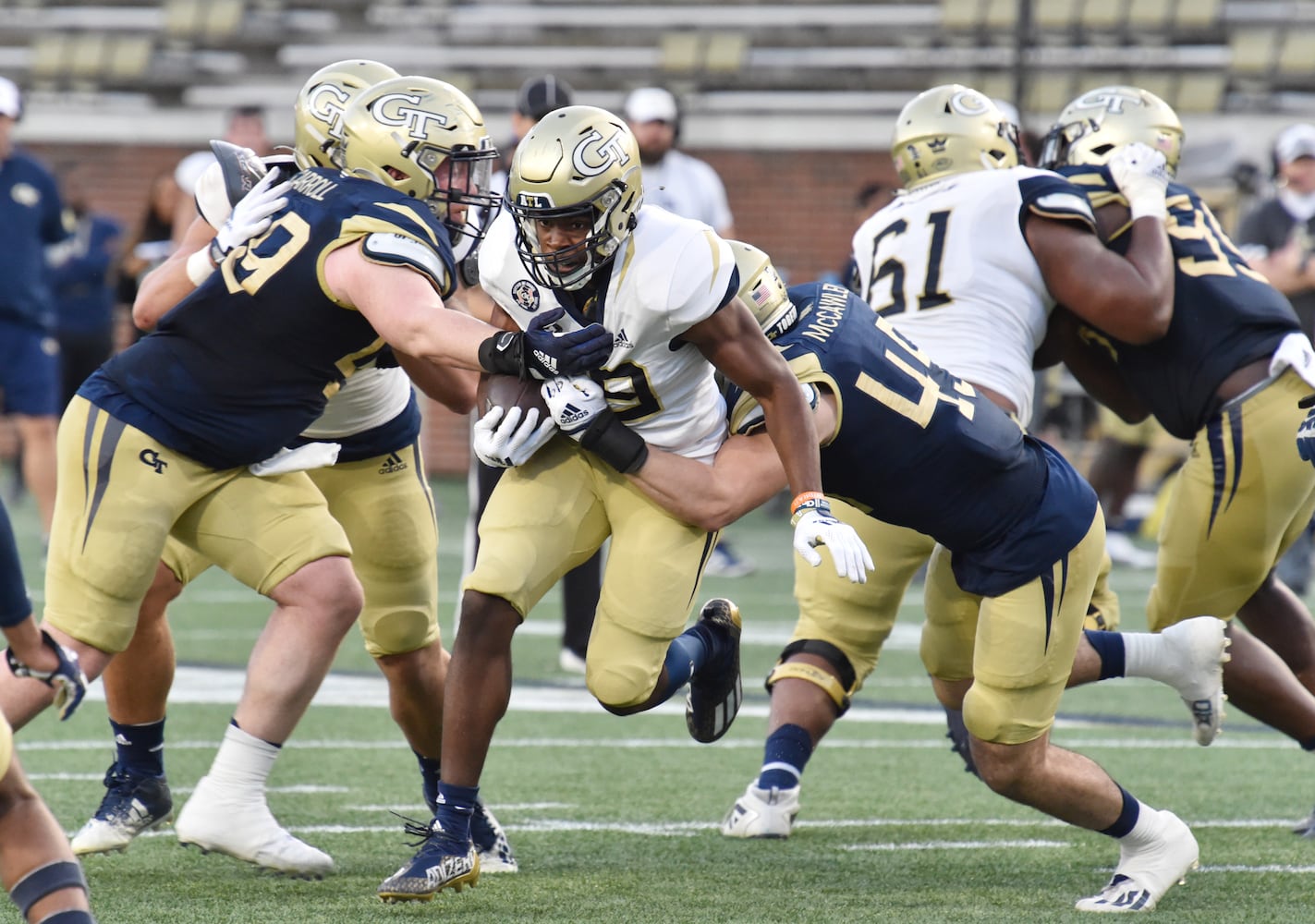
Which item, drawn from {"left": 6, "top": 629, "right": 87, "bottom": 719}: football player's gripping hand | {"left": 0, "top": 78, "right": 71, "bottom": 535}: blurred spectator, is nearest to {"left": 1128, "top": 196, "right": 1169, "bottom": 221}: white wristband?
{"left": 6, "top": 629, "right": 87, "bottom": 719}: football player's gripping hand

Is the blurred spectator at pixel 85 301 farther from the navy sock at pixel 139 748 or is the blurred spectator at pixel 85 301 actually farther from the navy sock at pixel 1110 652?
the navy sock at pixel 1110 652

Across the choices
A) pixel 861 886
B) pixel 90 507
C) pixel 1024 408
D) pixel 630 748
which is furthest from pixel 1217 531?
pixel 90 507

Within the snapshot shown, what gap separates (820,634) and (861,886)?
77 centimetres

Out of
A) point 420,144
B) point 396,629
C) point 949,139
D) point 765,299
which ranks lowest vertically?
point 396,629

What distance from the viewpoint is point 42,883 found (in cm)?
255

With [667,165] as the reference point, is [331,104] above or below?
above

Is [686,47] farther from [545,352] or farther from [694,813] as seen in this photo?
[545,352]

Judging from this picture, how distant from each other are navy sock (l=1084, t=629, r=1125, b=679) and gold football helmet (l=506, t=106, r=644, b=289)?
137 cm

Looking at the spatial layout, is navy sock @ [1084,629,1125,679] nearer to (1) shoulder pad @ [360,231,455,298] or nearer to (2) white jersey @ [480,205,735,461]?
(2) white jersey @ [480,205,735,461]

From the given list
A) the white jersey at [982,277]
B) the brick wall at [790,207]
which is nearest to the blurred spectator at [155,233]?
the brick wall at [790,207]

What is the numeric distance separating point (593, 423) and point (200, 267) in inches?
36.1

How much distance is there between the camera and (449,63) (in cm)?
1517

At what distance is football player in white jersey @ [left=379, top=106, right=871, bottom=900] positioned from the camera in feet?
10.9

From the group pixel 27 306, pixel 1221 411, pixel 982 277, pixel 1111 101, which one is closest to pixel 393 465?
pixel 982 277
